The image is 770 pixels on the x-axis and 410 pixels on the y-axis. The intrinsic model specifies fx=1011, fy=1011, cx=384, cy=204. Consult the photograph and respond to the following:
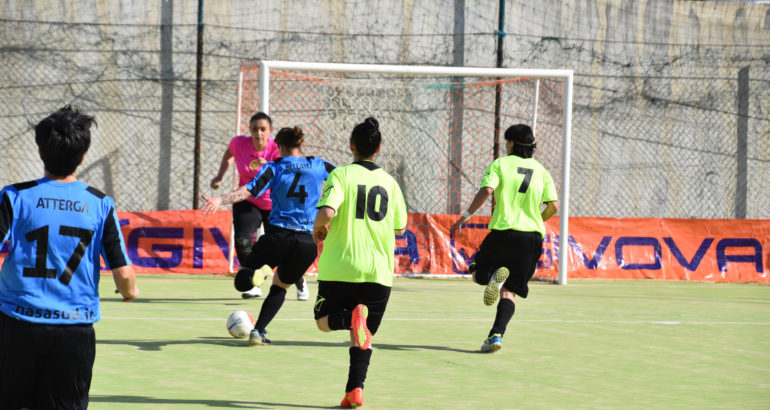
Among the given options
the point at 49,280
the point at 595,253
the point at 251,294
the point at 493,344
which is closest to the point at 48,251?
the point at 49,280

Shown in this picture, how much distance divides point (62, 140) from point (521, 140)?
451 centimetres

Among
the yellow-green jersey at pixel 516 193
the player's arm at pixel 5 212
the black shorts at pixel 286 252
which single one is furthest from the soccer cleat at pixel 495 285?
the player's arm at pixel 5 212

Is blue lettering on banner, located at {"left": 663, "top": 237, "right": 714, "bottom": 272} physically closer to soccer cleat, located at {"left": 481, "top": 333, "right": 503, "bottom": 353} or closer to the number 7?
the number 7

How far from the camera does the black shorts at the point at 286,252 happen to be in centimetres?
739

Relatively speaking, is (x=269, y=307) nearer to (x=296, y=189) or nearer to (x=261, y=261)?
(x=261, y=261)

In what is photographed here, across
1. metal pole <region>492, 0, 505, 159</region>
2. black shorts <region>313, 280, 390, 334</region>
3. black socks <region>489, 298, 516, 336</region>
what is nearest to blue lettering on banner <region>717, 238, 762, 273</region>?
metal pole <region>492, 0, 505, 159</region>

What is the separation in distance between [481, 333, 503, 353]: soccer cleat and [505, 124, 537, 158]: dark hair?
1.38 metres

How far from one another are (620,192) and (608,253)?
2302mm

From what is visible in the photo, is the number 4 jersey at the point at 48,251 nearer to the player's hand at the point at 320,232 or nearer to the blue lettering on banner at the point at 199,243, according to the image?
the player's hand at the point at 320,232

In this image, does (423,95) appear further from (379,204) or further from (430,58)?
(379,204)

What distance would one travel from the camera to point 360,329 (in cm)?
529

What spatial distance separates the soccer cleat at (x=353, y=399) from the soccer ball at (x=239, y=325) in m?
2.57

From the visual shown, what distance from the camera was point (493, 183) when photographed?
7363 mm

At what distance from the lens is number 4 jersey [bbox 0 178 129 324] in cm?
358
